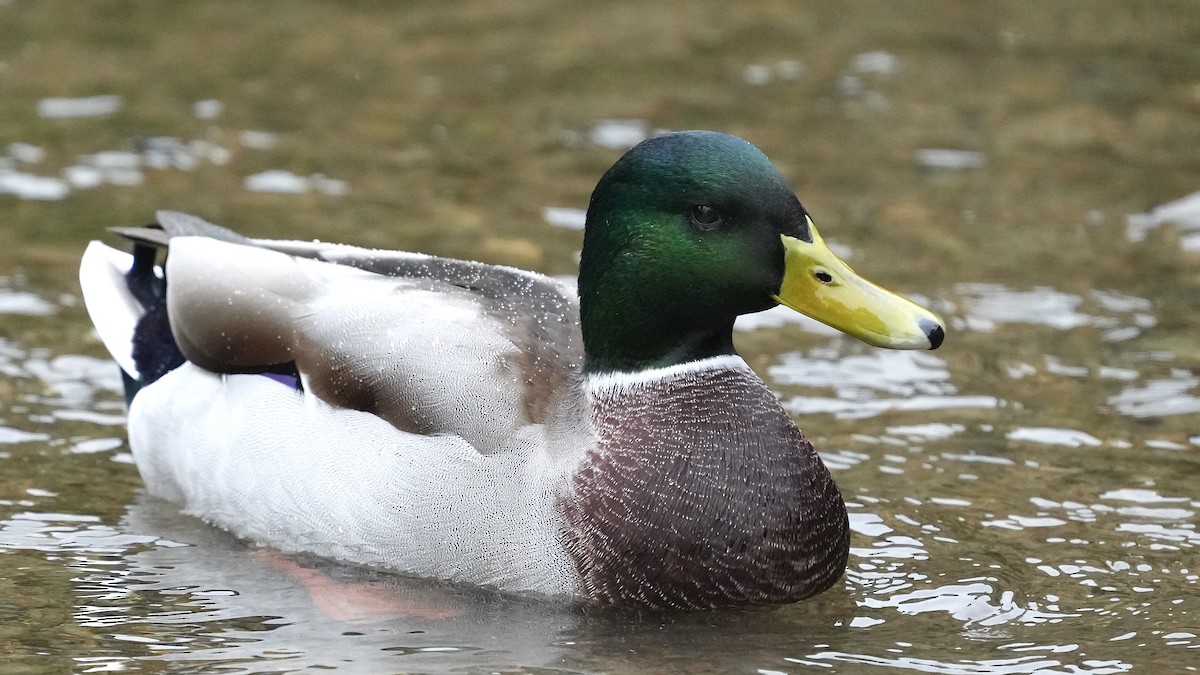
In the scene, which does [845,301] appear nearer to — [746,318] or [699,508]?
[699,508]

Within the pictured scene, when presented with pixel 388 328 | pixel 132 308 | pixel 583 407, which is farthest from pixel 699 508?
pixel 132 308

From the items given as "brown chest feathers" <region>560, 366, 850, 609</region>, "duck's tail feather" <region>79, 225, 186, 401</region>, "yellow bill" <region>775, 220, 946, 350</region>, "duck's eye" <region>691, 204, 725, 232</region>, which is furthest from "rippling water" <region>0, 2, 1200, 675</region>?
"duck's eye" <region>691, 204, 725, 232</region>

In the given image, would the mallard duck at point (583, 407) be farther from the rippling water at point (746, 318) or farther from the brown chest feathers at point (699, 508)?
the rippling water at point (746, 318)

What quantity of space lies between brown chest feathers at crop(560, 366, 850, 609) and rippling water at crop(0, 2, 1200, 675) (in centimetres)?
13

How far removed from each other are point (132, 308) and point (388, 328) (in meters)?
1.69

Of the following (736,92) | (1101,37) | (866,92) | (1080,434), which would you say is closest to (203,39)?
(736,92)

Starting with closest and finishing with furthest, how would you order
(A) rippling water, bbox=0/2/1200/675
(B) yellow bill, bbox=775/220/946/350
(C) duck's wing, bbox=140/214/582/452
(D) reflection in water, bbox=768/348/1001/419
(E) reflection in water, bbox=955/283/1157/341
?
(B) yellow bill, bbox=775/220/946/350 → (A) rippling water, bbox=0/2/1200/675 → (C) duck's wing, bbox=140/214/582/452 → (D) reflection in water, bbox=768/348/1001/419 → (E) reflection in water, bbox=955/283/1157/341

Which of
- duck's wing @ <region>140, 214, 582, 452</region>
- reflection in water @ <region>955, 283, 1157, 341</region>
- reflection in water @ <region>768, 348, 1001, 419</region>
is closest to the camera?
duck's wing @ <region>140, 214, 582, 452</region>

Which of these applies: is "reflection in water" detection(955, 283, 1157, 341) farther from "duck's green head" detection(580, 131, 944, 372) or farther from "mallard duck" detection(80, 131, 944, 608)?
"duck's green head" detection(580, 131, 944, 372)

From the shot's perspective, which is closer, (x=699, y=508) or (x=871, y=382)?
(x=699, y=508)

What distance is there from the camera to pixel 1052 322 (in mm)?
8961

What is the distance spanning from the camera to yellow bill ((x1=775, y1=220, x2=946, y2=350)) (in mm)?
5879

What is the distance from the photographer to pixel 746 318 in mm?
9117

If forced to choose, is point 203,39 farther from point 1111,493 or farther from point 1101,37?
point 1111,493
